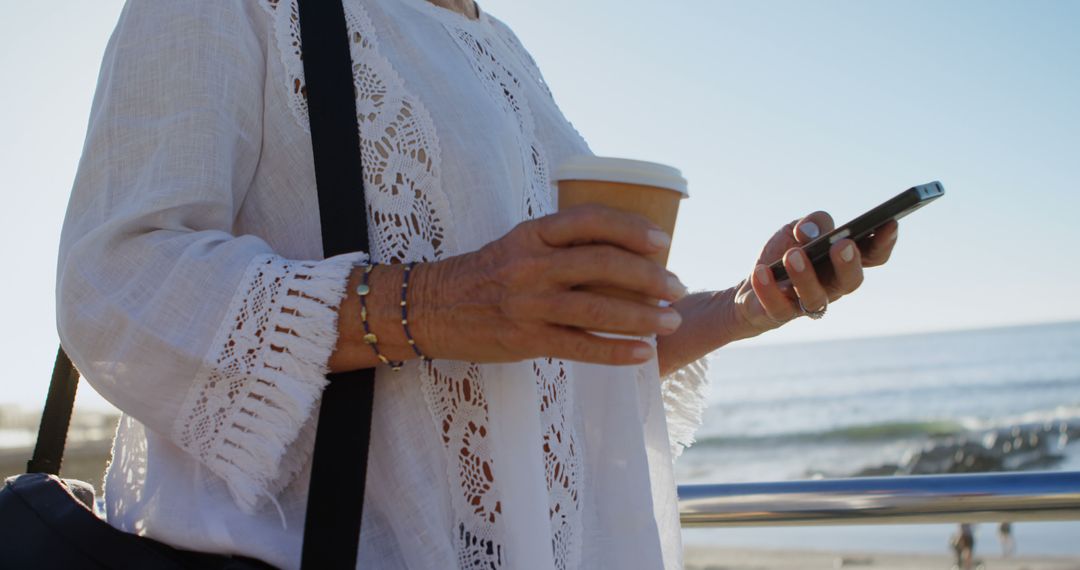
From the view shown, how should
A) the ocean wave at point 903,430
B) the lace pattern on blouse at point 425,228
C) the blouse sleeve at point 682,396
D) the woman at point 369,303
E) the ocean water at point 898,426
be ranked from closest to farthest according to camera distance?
the woman at point 369,303, the lace pattern on blouse at point 425,228, the blouse sleeve at point 682,396, the ocean water at point 898,426, the ocean wave at point 903,430

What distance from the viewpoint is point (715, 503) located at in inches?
Result: 72.8

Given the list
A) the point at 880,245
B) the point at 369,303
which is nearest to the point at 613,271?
the point at 369,303

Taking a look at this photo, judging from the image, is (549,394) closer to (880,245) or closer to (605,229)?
(605,229)

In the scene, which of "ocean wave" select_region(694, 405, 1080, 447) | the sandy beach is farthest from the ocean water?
the sandy beach

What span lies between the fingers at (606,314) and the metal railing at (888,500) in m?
1.09

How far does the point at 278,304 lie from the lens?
0.99 meters

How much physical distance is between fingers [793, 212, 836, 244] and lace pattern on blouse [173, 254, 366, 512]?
84cm

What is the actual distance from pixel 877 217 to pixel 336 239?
2.63ft

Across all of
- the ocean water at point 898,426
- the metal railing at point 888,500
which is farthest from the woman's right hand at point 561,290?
the ocean water at point 898,426

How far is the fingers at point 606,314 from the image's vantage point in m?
0.82

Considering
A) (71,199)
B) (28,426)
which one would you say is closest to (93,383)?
(71,199)

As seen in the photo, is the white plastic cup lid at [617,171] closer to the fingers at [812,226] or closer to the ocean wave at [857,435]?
the fingers at [812,226]

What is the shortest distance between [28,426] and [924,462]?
70.0 feet

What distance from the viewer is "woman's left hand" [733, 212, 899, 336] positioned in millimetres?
1366
